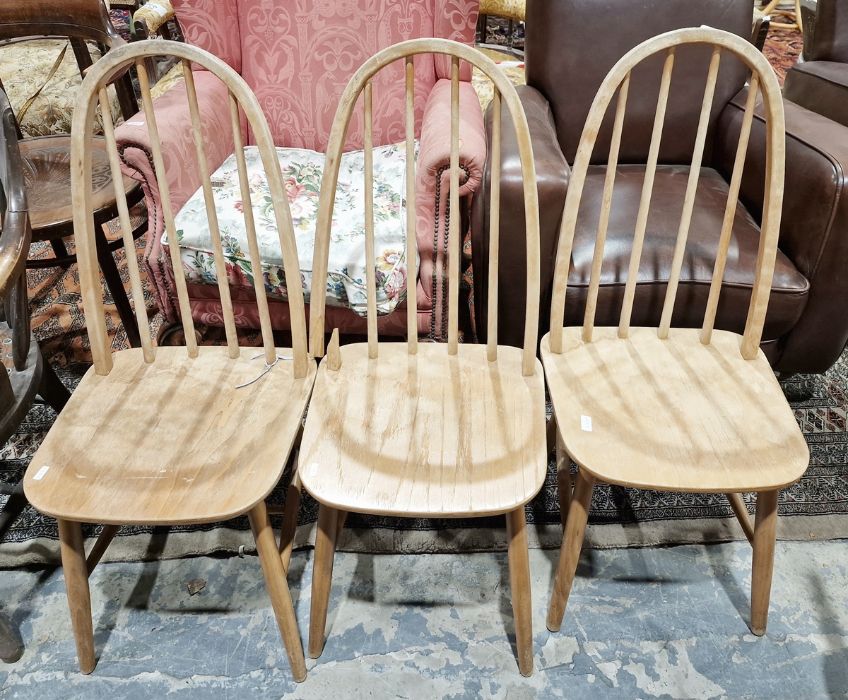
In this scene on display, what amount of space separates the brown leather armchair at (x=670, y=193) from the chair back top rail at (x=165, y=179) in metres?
0.48

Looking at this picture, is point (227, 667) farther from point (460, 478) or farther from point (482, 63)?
point (482, 63)

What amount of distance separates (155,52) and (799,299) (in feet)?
4.40

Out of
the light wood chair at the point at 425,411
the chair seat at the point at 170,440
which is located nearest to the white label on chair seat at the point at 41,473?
the chair seat at the point at 170,440

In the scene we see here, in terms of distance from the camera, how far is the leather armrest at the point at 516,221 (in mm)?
1271

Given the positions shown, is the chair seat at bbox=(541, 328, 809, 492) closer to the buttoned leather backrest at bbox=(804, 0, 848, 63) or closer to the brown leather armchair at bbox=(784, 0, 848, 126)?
the brown leather armchair at bbox=(784, 0, 848, 126)

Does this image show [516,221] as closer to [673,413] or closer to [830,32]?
[673,413]

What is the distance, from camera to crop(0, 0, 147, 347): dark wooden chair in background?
1559 mm

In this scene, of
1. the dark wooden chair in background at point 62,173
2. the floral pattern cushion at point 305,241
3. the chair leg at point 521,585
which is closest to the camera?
the chair leg at point 521,585

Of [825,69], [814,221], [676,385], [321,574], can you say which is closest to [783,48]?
[825,69]

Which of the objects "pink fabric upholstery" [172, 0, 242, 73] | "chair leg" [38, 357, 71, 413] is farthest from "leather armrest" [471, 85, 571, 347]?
"chair leg" [38, 357, 71, 413]

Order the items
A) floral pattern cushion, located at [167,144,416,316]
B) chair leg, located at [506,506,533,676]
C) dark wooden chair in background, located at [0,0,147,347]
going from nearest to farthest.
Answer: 1. chair leg, located at [506,506,533,676]
2. floral pattern cushion, located at [167,144,416,316]
3. dark wooden chair in background, located at [0,0,147,347]

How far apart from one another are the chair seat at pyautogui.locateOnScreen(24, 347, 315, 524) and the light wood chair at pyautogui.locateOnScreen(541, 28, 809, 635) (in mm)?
492

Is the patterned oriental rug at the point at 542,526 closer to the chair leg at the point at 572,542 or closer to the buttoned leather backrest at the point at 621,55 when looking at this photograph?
the chair leg at the point at 572,542

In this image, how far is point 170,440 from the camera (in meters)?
1.04
